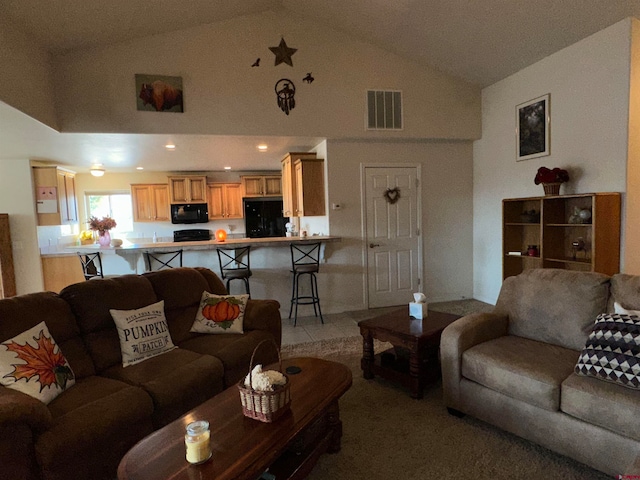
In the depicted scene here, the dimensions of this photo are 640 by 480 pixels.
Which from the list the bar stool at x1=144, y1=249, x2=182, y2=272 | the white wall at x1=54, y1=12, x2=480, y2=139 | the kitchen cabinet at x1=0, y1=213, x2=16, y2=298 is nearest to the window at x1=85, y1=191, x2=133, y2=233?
the kitchen cabinet at x1=0, y1=213, x2=16, y2=298

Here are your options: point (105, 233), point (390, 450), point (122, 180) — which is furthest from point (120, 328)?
point (122, 180)

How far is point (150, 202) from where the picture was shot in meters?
7.50

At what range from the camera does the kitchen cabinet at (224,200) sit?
25.1 feet

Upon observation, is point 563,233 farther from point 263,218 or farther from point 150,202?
point 150,202

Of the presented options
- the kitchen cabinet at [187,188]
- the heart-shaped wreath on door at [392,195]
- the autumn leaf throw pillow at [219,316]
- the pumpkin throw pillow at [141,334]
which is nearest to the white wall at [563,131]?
the heart-shaped wreath on door at [392,195]

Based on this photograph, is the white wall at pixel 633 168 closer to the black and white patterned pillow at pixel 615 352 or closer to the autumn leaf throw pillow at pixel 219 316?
the black and white patterned pillow at pixel 615 352

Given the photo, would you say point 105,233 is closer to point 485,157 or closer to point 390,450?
point 390,450

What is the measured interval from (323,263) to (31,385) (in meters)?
3.47

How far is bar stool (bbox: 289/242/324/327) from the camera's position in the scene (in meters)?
4.55

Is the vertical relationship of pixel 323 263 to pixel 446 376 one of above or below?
above

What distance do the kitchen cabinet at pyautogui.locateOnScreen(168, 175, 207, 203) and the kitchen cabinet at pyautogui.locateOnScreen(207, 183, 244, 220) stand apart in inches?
6.2

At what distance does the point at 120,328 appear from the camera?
A: 240cm

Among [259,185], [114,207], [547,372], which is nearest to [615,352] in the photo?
[547,372]

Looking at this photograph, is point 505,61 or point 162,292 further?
point 505,61
